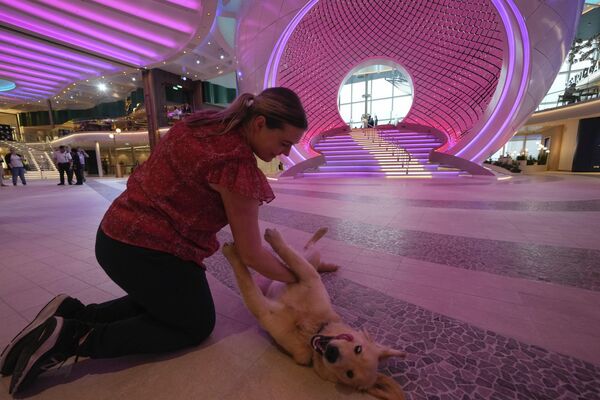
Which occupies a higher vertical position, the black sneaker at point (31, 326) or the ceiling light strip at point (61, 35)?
the ceiling light strip at point (61, 35)

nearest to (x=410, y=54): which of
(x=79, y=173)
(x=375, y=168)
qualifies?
(x=375, y=168)

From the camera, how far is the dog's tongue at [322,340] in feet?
3.24

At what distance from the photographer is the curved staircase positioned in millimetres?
10031

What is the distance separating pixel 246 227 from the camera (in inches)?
40.5

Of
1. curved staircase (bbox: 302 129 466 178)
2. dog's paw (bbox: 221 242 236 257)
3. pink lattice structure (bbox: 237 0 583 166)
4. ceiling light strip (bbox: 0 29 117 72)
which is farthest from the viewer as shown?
ceiling light strip (bbox: 0 29 117 72)

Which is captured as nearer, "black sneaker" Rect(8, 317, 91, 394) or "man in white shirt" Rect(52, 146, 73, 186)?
"black sneaker" Rect(8, 317, 91, 394)

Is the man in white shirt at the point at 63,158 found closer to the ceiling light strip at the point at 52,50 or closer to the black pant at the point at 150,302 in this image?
the ceiling light strip at the point at 52,50

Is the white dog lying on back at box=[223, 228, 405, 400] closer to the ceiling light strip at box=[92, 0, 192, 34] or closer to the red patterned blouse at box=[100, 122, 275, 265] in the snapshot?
the red patterned blouse at box=[100, 122, 275, 265]

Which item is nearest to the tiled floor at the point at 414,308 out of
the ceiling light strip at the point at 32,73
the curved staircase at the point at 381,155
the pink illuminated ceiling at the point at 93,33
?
the curved staircase at the point at 381,155

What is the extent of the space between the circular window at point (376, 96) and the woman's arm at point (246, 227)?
24834 millimetres

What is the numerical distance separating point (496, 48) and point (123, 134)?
23.0 metres

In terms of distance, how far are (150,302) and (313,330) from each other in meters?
0.68

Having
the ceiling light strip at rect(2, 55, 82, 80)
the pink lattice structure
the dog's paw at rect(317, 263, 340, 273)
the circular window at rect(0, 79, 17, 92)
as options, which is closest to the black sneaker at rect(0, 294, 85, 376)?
the dog's paw at rect(317, 263, 340, 273)

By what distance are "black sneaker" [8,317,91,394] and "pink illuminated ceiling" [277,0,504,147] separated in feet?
42.6
